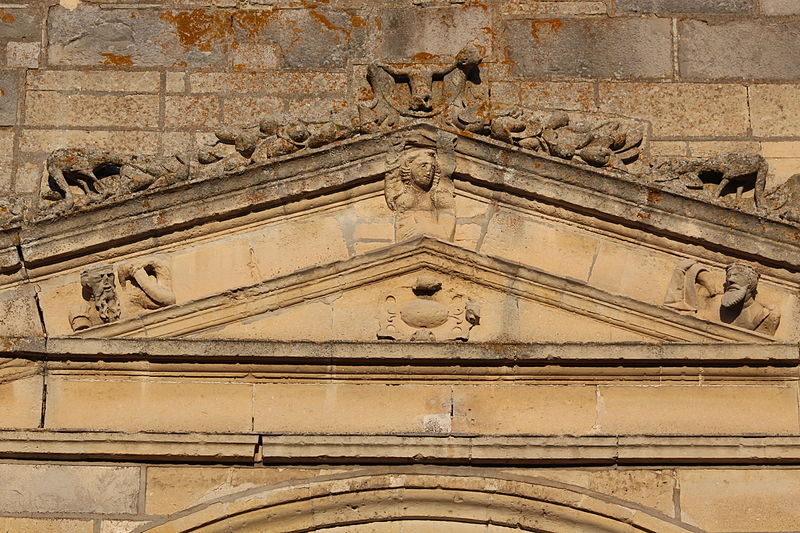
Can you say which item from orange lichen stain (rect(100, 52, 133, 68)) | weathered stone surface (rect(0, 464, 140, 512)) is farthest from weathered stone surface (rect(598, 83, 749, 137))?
weathered stone surface (rect(0, 464, 140, 512))

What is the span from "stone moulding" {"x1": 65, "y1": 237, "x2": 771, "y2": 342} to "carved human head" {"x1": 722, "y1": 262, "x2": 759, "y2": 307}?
134 mm

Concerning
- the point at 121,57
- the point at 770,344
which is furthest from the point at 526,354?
the point at 121,57

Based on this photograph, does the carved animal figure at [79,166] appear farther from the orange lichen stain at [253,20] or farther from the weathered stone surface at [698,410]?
the weathered stone surface at [698,410]

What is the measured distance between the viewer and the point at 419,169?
9.03 meters

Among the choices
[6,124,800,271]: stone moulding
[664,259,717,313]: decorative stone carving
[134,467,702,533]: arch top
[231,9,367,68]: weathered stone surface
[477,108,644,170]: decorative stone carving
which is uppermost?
[231,9,367,68]: weathered stone surface

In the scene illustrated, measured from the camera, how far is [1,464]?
854cm

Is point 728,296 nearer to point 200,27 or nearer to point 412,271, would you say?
point 412,271

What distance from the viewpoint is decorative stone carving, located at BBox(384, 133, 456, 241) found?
9.02 m

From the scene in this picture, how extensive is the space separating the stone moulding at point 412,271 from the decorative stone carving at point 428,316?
122mm

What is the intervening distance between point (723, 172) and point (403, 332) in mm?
2028

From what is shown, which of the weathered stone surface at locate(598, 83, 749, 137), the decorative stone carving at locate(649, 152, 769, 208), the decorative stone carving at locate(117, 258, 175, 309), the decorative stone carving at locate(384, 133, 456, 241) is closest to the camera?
the decorative stone carving at locate(117, 258, 175, 309)

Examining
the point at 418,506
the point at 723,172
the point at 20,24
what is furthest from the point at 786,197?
the point at 20,24

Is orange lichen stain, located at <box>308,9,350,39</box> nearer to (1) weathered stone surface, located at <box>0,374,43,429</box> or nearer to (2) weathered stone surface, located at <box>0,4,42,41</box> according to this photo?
(2) weathered stone surface, located at <box>0,4,42,41</box>

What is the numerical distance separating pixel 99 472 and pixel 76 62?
286 centimetres
